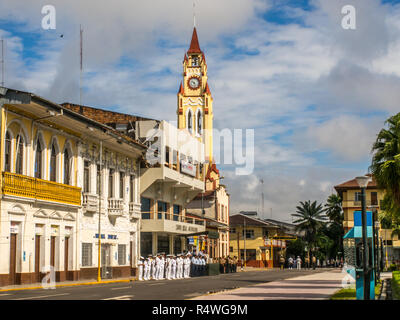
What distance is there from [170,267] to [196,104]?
67821 mm

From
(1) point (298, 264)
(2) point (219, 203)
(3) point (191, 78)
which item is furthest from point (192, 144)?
(3) point (191, 78)

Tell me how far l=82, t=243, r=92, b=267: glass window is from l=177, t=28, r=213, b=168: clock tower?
69.0 metres

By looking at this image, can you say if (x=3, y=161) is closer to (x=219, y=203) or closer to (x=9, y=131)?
(x=9, y=131)

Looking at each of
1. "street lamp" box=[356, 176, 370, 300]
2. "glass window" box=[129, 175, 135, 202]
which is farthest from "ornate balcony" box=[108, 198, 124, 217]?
"street lamp" box=[356, 176, 370, 300]

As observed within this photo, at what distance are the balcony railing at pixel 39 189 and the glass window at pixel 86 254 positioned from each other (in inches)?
114

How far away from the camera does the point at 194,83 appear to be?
361ft

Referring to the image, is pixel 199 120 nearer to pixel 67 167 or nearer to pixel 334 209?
pixel 334 209

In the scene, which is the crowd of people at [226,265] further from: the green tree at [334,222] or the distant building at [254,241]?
the green tree at [334,222]

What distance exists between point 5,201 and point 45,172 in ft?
15.4

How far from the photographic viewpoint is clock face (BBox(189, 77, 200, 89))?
110m

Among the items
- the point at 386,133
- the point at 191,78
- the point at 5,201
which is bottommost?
the point at 5,201

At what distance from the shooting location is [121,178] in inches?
1719

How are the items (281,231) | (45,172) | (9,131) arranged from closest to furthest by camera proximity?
(9,131)
(45,172)
(281,231)

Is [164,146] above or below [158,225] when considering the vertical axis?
above
